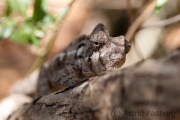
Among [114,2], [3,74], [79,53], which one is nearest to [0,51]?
[3,74]

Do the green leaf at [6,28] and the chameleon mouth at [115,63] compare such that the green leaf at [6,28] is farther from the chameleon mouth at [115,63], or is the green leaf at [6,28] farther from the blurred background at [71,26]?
the chameleon mouth at [115,63]

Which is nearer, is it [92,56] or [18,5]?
[92,56]

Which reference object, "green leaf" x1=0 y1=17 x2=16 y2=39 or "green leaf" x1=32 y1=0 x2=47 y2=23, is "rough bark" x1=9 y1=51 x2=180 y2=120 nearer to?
"green leaf" x1=32 y1=0 x2=47 y2=23

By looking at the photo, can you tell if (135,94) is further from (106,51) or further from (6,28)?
(6,28)

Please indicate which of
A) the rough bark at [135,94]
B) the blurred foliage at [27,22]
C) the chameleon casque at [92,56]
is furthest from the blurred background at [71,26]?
the rough bark at [135,94]

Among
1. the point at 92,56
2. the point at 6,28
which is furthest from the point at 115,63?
the point at 6,28

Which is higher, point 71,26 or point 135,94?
point 71,26

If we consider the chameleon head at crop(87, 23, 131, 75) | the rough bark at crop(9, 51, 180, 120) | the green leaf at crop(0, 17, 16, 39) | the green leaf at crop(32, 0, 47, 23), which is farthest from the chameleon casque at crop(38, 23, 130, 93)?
the green leaf at crop(0, 17, 16, 39)
